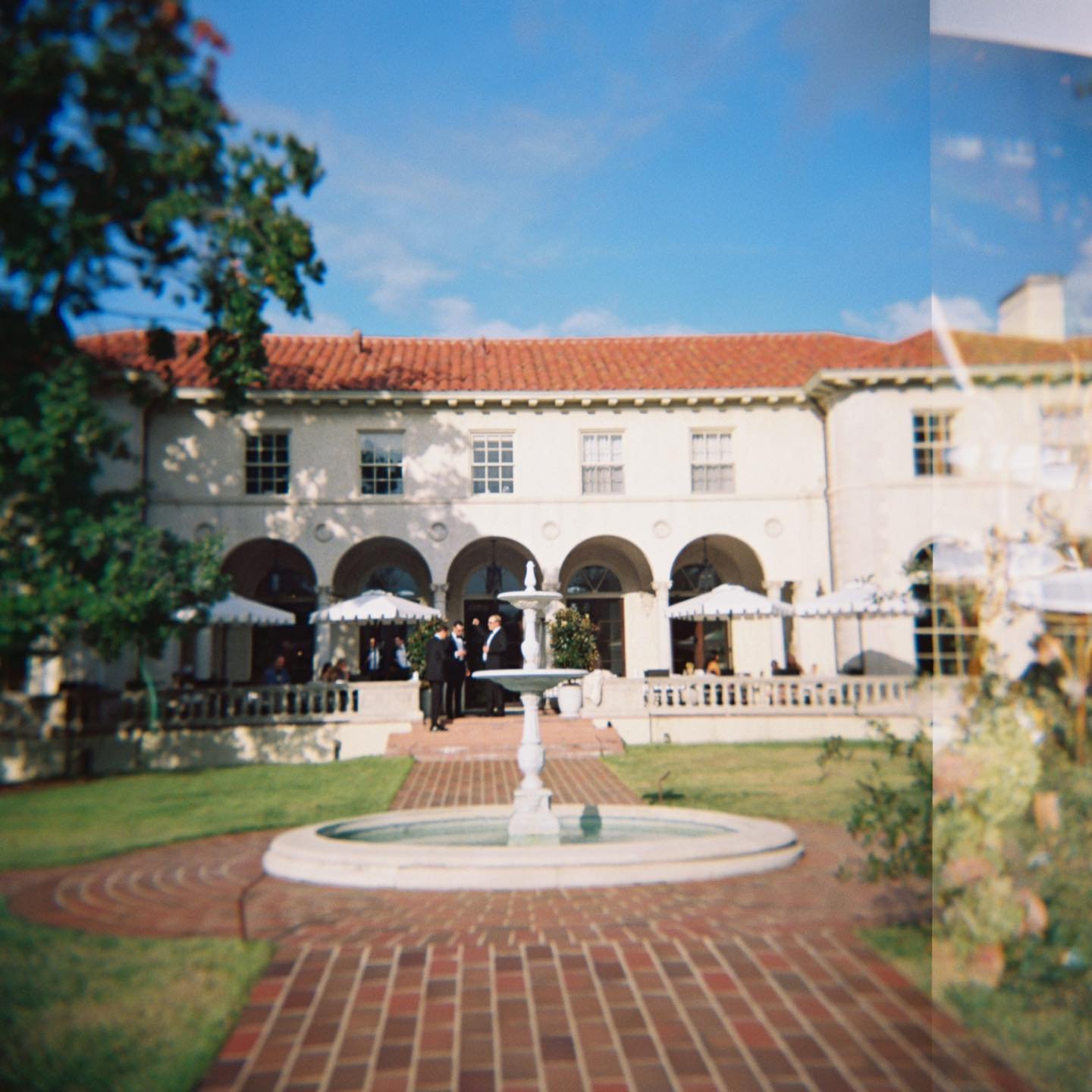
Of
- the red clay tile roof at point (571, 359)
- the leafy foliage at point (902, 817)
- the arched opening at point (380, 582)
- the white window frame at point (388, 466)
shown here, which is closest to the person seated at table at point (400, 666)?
the arched opening at point (380, 582)

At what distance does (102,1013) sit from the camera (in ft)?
8.14

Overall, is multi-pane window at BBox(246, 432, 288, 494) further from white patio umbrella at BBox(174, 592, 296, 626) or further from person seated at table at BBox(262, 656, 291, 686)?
person seated at table at BBox(262, 656, 291, 686)

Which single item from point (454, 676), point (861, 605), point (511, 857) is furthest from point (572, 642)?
point (511, 857)

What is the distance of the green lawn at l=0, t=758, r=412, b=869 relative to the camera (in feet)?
8.48

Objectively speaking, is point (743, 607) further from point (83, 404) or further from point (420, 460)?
point (83, 404)

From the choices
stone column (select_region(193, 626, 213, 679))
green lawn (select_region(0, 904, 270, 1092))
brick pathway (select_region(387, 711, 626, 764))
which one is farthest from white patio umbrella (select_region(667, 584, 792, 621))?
green lawn (select_region(0, 904, 270, 1092))

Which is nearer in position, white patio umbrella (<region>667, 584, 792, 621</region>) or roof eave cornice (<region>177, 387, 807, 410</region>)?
roof eave cornice (<region>177, 387, 807, 410</region>)

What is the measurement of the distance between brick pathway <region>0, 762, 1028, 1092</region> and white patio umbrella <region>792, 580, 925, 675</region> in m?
1.39

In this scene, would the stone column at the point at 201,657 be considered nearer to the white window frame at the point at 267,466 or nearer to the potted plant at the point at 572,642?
the white window frame at the point at 267,466

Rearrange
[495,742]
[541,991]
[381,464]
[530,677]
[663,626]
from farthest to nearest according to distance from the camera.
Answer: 1. [663,626]
2. [381,464]
3. [495,742]
4. [530,677]
5. [541,991]

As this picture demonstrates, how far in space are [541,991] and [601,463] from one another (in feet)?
46.3

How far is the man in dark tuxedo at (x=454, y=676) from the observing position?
12844mm

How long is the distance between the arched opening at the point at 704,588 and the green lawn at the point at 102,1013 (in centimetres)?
1490

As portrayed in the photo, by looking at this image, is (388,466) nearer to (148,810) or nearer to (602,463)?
(602,463)
